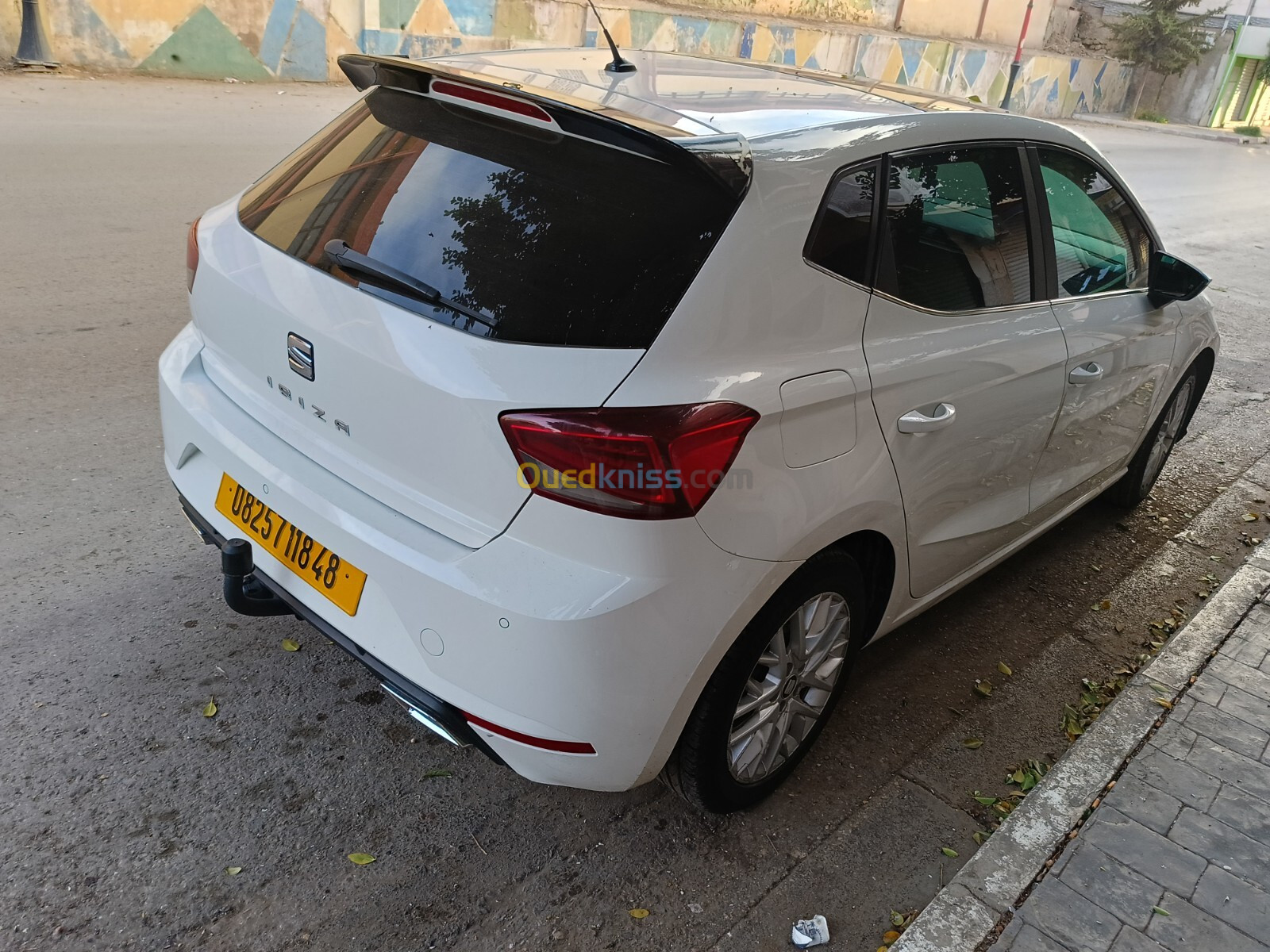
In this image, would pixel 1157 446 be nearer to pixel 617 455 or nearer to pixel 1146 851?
pixel 1146 851

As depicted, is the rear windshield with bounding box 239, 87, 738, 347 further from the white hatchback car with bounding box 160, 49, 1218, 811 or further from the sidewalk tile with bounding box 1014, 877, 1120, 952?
the sidewalk tile with bounding box 1014, 877, 1120, 952

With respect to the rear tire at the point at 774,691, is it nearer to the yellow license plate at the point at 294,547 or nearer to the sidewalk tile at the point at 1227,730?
the yellow license plate at the point at 294,547

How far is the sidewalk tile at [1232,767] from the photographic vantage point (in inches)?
119

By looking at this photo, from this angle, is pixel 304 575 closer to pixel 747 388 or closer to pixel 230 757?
pixel 230 757

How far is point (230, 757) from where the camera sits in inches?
107

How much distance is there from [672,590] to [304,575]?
939mm

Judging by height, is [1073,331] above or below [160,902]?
above

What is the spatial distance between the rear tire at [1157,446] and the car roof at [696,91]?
2.13 meters

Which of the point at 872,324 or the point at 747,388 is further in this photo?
the point at 872,324

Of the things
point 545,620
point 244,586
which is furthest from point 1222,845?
point 244,586

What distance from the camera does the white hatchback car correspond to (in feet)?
6.78

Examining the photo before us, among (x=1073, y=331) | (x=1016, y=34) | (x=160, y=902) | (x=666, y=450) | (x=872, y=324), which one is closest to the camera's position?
(x=666, y=450)

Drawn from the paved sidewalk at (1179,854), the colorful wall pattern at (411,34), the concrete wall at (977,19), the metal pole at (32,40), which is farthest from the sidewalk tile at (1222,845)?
the concrete wall at (977,19)

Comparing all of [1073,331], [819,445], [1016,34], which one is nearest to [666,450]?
[819,445]
